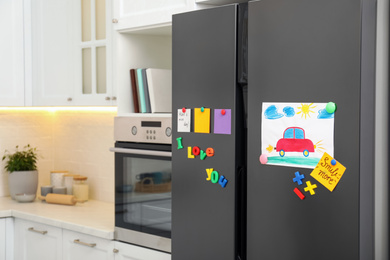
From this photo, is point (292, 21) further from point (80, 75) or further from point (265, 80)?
point (80, 75)

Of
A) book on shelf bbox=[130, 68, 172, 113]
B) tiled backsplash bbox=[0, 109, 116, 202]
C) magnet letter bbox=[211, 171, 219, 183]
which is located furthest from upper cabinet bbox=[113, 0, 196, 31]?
tiled backsplash bbox=[0, 109, 116, 202]

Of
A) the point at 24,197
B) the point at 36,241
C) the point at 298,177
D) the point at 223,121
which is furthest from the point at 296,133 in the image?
the point at 24,197

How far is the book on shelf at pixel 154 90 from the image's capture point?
2602mm

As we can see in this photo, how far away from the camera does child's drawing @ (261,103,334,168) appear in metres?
1.65

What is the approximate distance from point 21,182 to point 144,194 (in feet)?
4.67

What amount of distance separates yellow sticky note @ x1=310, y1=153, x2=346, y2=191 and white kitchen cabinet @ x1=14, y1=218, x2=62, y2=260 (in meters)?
1.77

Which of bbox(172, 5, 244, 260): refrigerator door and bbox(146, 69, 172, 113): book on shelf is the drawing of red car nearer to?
bbox(172, 5, 244, 260): refrigerator door

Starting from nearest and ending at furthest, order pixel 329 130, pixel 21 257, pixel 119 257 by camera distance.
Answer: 1. pixel 329 130
2. pixel 119 257
3. pixel 21 257

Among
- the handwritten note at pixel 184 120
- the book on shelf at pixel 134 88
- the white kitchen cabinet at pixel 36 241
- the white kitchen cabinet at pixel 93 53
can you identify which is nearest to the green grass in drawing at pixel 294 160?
the handwritten note at pixel 184 120

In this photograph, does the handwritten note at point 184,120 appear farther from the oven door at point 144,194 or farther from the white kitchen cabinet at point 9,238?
the white kitchen cabinet at point 9,238

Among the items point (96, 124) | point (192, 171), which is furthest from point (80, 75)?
point (192, 171)

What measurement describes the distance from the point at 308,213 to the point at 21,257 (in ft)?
7.05

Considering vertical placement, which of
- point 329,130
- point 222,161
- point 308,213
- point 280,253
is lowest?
point 280,253

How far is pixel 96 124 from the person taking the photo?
145 inches
